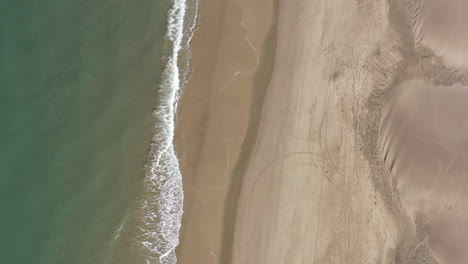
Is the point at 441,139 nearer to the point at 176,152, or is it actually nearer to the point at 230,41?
the point at 230,41

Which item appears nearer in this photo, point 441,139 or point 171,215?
point 171,215

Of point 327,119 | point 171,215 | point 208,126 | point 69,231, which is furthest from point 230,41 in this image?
point 69,231

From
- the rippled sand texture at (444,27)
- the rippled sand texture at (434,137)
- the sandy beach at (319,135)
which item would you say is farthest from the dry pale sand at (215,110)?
the rippled sand texture at (444,27)

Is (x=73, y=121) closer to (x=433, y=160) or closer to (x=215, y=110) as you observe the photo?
(x=215, y=110)

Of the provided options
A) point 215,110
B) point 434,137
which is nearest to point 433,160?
point 434,137

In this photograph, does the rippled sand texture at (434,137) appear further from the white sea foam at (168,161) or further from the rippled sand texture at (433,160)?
the white sea foam at (168,161)
